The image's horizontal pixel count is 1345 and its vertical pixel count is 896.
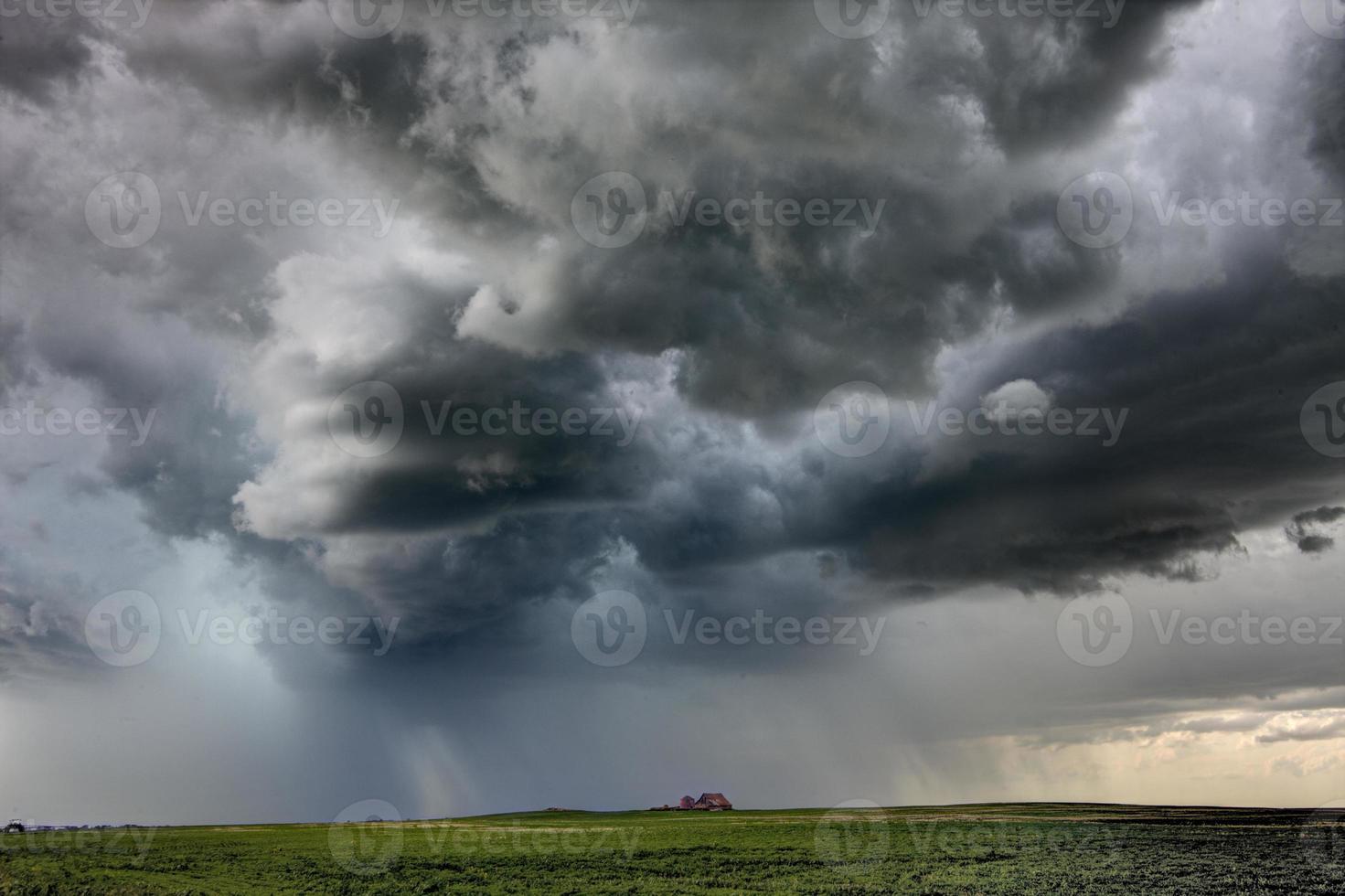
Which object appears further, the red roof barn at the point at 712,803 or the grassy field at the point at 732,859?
the red roof barn at the point at 712,803

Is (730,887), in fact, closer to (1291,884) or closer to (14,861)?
(1291,884)

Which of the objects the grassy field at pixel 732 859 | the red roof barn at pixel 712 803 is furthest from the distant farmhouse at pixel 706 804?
the grassy field at pixel 732 859

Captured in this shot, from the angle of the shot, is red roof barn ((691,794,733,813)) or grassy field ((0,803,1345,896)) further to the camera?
red roof barn ((691,794,733,813))

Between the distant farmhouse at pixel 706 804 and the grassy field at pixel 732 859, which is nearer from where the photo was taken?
the grassy field at pixel 732 859

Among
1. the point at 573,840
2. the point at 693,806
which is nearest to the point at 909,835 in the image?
the point at 573,840

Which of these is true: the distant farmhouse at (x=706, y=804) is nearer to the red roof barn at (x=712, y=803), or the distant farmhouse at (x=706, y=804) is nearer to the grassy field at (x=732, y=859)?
the red roof barn at (x=712, y=803)

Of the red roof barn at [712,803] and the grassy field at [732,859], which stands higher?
the red roof barn at [712,803]

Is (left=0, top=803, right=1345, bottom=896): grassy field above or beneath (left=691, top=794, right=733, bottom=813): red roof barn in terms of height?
beneath

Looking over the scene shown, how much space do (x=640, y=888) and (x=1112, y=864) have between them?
30659 millimetres

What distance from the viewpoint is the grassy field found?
49.8m

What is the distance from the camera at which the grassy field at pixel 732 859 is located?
49.8 meters

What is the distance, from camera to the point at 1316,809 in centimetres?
10281

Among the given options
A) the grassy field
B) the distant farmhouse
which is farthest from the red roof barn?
the grassy field

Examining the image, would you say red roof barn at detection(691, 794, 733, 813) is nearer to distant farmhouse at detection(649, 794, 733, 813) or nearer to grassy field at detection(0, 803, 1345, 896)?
distant farmhouse at detection(649, 794, 733, 813)
